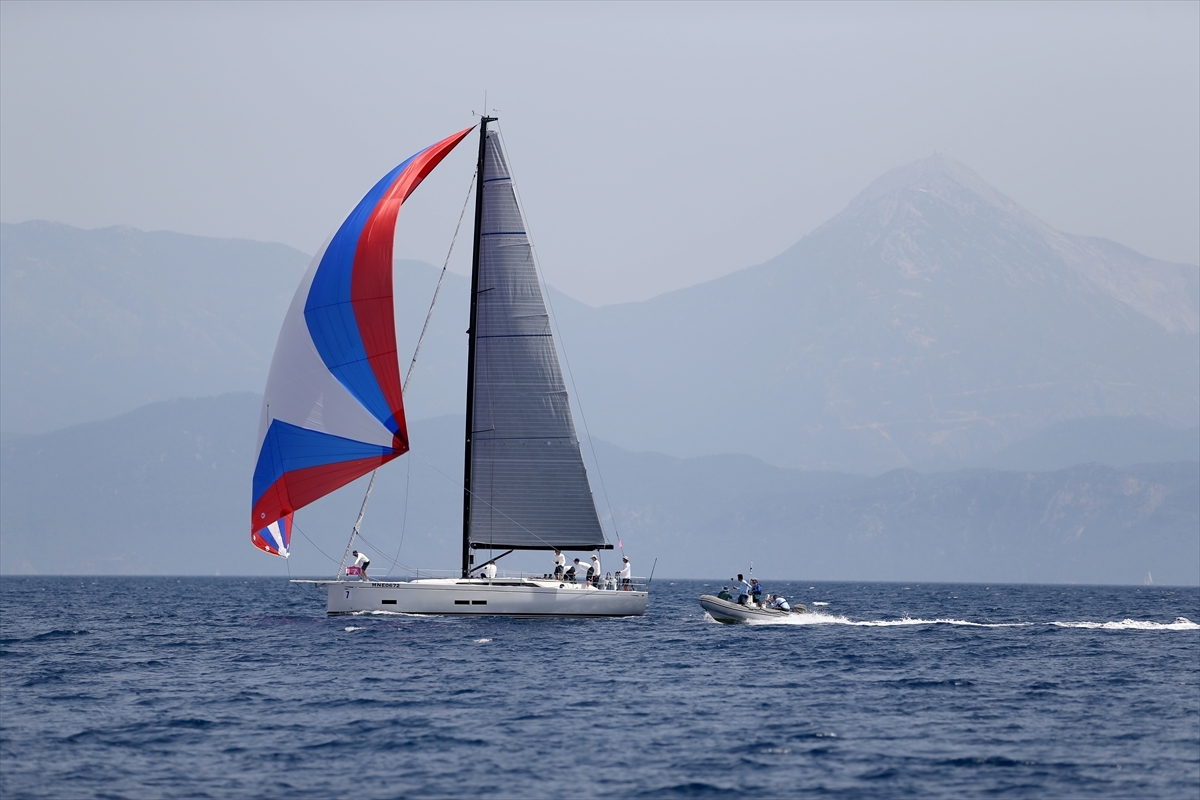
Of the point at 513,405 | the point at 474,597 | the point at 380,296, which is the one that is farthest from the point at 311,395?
the point at 474,597

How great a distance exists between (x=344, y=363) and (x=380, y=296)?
7.66ft

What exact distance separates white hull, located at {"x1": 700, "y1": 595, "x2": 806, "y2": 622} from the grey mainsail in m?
7.34

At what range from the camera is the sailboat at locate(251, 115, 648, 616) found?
44.8 metres

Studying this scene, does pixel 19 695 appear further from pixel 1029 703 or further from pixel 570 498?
pixel 1029 703

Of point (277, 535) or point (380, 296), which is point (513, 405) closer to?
point (380, 296)

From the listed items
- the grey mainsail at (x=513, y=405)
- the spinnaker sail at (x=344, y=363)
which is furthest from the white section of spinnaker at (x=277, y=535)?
the grey mainsail at (x=513, y=405)

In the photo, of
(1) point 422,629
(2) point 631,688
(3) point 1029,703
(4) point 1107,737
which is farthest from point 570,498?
(4) point 1107,737

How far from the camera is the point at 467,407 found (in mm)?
44375

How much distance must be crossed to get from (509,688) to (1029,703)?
11.3 m

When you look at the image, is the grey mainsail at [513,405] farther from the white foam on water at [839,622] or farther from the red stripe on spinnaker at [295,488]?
the white foam on water at [839,622]

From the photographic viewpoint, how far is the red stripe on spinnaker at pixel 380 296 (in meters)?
44.7

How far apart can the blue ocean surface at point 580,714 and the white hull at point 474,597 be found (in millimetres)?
721

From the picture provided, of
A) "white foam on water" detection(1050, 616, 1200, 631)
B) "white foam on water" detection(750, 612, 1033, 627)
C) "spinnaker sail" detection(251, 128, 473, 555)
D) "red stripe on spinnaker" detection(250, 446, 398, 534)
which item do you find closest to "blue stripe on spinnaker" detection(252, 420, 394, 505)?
"spinnaker sail" detection(251, 128, 473, 555)

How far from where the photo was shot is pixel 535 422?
45.4m
